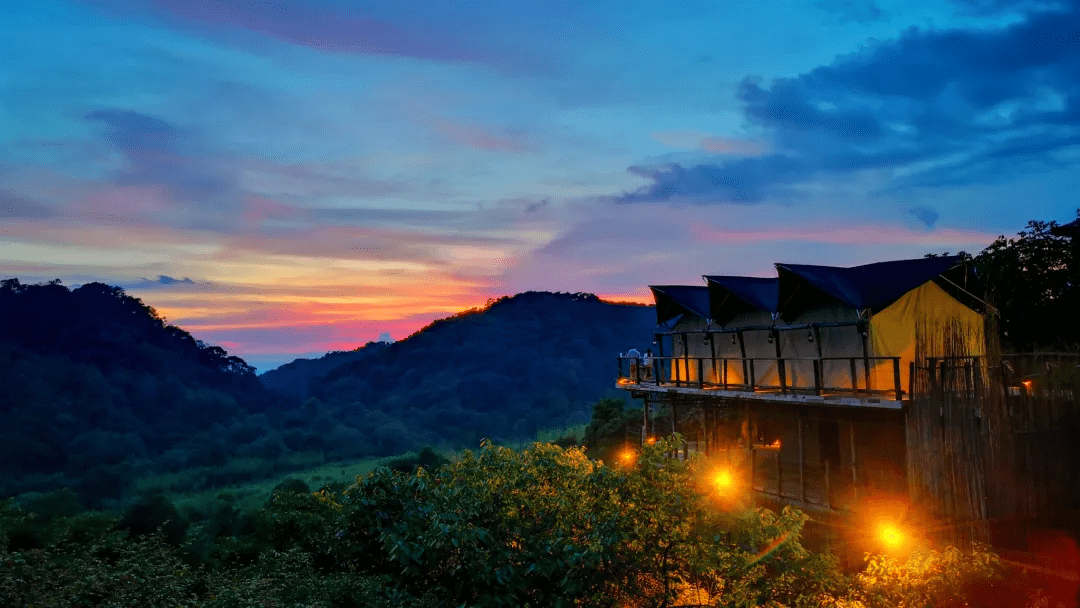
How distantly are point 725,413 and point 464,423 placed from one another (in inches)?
2738

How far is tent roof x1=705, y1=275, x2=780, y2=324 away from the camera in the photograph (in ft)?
81.6

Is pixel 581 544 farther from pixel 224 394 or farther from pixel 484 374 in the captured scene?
pixel 484 374

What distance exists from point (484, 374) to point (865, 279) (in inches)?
3739

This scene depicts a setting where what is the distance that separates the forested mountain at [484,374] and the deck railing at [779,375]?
207ft

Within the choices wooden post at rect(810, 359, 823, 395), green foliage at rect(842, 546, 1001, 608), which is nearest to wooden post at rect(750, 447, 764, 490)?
wooden post at rect(810, 359, 823, 395)

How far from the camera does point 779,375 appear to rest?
22938 millimetres

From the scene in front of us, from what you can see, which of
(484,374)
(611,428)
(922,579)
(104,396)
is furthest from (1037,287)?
(484,374)

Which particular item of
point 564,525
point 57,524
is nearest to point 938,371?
point 564,525

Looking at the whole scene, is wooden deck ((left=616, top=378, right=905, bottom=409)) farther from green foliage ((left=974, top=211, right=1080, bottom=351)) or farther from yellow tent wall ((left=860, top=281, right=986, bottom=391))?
green foliage ((left=974, top=211, right=1080, bottom=351))

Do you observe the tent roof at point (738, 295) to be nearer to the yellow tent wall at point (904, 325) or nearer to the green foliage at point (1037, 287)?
the yellow tent wall at point (904, 325)

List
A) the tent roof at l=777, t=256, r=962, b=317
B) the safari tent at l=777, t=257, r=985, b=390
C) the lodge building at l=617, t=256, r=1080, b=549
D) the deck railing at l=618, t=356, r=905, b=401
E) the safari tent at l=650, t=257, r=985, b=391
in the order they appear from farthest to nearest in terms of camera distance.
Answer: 1. the tent roof at l=777, t=256, r=962, b=317
2. the safari tent at l=777, t=257, r=985, b=390
3. the safari tent at l=650, t=257, r=985, b=391
4. the deck railing at l=618, t=356, r=905, b=401
5. the lodge building at l=617, t=256, r=1080, b=549

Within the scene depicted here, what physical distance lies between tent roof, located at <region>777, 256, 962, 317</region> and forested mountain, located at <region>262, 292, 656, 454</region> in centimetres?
7178

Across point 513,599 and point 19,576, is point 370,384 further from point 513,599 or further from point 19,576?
point 513,599

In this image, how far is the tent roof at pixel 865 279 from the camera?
20.0 metres
